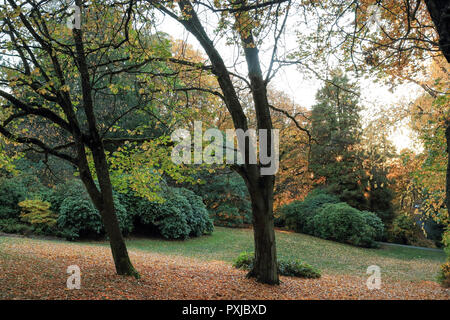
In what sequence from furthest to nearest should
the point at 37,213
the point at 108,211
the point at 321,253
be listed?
the point at 321,253
the point at 37,213
the point at 108,211

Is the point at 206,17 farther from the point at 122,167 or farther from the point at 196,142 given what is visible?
the point at 122,167

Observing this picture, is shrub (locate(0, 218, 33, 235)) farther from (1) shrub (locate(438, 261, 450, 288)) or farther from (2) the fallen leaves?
(1) shrub (locate(438, 261, 450, 288))

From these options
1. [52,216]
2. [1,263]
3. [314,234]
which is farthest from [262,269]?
[314,234]

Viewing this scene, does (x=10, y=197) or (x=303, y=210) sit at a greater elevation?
(x=10, y=197)

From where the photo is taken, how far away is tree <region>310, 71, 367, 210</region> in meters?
21.2

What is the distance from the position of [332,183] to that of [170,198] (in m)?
12.2

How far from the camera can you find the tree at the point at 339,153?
2125 centimetres

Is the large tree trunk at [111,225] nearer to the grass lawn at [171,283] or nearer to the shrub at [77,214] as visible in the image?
the grass lawn at [171,283]

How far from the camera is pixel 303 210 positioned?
20.2m

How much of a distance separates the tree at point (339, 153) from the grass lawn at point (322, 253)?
500cm

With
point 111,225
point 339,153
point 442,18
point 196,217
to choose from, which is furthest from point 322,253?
point 442,18

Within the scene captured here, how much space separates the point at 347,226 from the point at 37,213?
15.1m

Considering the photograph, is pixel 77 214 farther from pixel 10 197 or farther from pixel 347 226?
pixel 347 226

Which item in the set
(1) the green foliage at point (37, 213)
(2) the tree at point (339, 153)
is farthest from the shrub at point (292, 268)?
(2) the tree at point (339, 153)
